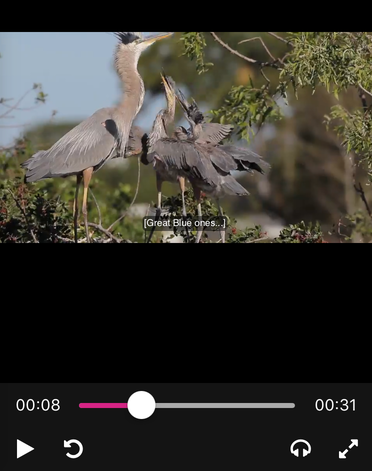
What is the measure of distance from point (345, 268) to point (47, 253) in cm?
50

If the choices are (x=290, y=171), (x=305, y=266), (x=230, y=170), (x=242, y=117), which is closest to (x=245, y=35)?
(x=242, y=117)

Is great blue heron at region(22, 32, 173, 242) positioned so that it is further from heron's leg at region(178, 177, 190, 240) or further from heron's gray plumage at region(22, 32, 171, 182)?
heron's leg at region(178, 177, 190, 240)

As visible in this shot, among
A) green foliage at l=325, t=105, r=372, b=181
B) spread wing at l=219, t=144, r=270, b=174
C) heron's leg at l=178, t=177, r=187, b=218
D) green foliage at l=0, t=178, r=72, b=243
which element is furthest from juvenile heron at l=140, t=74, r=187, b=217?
green foliage at l=325, t=105, r=372, b=181

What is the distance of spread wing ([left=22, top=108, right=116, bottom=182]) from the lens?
3.59 m

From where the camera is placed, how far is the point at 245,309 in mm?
1298
